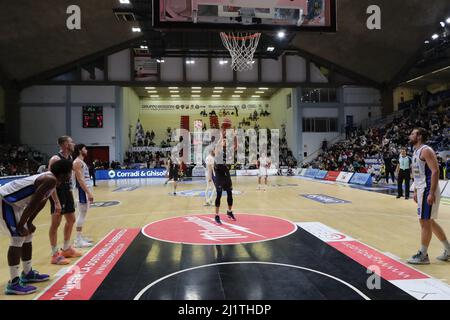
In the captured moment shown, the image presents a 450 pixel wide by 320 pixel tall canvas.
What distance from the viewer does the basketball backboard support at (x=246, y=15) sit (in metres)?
9.23

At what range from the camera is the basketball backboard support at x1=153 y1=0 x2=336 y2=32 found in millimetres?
9234

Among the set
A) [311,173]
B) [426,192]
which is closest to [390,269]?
[426,192]

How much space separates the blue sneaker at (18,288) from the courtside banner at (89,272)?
175 mm

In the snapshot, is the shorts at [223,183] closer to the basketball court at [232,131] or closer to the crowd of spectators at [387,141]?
the basketball court at [232,131]

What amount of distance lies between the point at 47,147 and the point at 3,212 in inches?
1190

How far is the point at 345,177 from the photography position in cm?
2014

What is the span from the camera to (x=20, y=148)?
94.9ft

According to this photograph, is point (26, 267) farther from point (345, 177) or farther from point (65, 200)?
point (345, 177)

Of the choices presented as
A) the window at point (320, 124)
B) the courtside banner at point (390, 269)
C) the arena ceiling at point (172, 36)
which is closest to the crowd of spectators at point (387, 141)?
the window at point (320, 124)

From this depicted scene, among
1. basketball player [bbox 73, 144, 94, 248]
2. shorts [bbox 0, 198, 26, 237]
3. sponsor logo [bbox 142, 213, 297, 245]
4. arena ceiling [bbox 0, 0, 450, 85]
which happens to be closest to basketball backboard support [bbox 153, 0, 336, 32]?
basketball player [bbox 73, 144, 94, 248]

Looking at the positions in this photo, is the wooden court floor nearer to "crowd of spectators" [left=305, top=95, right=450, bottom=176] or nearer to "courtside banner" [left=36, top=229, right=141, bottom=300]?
"courtside banner" [left=36, top=229, right=141, bottom=300]

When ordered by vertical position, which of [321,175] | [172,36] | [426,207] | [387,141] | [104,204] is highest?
[172,36]

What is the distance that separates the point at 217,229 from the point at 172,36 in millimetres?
22987

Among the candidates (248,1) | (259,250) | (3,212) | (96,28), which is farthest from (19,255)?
(96,28)
